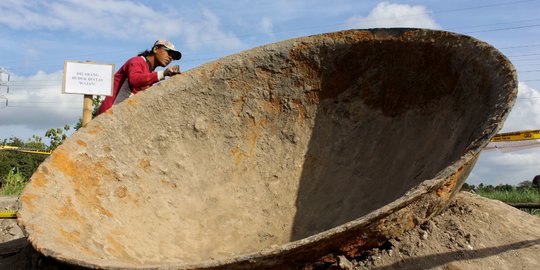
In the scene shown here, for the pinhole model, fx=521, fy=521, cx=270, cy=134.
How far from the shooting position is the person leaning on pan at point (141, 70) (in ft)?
13.0

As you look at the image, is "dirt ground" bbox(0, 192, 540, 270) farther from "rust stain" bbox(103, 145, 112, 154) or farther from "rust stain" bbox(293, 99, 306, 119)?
"rust stain" bbox(293, 99, 306, 119)

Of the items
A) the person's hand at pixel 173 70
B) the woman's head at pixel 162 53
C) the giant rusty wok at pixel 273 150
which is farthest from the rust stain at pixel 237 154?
the woman's head at pixel 162 53

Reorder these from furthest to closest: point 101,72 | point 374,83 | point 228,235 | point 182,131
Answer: point 101,72 → point 182,131 → point 374,83 → point 228,235

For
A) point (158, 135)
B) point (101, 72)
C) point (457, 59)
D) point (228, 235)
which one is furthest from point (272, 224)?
point (101, 72)

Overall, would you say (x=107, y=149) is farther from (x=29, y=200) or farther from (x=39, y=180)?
(x=29, y=200)

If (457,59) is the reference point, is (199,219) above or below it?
below

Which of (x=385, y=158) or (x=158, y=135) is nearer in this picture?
(x=385, y=158)

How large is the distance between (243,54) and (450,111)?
148cm

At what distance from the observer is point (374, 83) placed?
10.7 feet

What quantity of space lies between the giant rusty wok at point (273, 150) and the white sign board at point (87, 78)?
1.86m

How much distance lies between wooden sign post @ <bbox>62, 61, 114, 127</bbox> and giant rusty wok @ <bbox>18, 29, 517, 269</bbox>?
187 cm

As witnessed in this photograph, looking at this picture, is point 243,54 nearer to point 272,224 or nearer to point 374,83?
point 374,83

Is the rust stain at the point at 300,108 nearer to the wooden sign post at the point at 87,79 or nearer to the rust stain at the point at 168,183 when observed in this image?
the rust stain at the point at 168,183

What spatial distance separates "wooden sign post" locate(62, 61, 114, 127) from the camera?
5152mm
